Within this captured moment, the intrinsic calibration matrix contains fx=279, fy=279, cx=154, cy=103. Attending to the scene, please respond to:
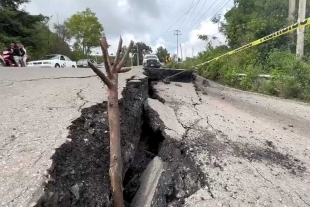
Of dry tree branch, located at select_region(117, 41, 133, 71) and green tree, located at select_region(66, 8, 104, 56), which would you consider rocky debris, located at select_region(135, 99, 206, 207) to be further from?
green tree, located at select_region(66, 8, 104, 56)

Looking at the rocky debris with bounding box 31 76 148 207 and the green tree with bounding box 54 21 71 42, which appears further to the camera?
the green tree with bounding box 54 21 71 42

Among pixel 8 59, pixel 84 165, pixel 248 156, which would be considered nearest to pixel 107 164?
pixel 84 165

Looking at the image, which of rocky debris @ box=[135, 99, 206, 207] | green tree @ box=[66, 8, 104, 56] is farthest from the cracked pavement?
green tree @ box=[66, 8, 104, 56]

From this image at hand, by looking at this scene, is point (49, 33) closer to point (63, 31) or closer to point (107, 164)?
point (63, 31)

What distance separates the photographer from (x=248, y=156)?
3.46 metres

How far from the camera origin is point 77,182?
198cm

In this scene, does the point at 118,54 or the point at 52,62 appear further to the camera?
the point at 52,62

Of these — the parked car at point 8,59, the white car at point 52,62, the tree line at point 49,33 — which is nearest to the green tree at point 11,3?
the tree line at point 49,33

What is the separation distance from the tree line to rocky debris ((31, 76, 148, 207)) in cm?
76

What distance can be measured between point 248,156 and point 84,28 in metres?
46.5

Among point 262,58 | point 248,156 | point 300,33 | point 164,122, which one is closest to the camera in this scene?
point 248,156

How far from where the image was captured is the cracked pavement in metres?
2.52

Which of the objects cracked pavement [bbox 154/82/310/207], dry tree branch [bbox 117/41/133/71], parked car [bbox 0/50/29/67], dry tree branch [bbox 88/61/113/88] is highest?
parked car [bbox 0/50/29/67]

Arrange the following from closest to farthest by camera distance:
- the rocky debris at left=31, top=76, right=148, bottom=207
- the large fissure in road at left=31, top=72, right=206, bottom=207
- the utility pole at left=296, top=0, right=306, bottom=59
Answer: the rocky debris at left=31, top=76, right=148, bottom=207, the large fissure in road at left=31, top=72, right=206, bottom=207, the utility pole at left=296, top=0, right=306, bottom=59
